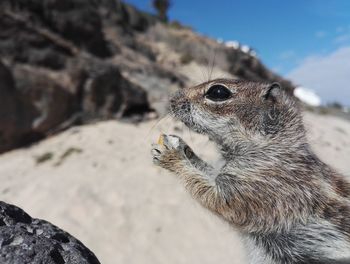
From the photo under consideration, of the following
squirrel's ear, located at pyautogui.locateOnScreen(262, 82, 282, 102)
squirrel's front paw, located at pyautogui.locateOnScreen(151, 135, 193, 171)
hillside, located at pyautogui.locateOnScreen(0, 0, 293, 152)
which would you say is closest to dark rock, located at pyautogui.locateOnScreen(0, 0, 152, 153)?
hillside, located at pyautogui.locateOnScreen(0, 0, 293, 152)

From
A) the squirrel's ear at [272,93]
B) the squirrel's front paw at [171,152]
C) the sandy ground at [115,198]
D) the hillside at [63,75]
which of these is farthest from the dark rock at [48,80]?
the squirrel's ear at [272,93]

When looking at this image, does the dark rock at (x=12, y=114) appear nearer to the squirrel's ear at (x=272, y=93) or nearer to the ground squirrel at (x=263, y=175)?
the ground squirrel at (x=263, y=175)

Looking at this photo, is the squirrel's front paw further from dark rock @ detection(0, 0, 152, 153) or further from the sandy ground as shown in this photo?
dark rock @ detection(0, 0, 152, 153)

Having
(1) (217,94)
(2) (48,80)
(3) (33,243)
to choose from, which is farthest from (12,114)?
(3) (33,243)

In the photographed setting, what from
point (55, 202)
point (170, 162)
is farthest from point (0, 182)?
point (170, 162)

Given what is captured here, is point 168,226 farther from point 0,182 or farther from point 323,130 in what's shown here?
point 323,130

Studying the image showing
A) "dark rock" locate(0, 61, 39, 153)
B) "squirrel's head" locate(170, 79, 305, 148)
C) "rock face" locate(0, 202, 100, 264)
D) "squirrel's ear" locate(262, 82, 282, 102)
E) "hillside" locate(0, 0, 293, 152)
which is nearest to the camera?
"rock face" locate(0, 202, 100, 264)
